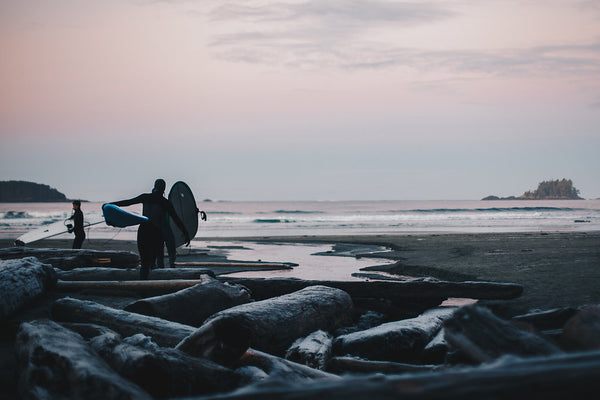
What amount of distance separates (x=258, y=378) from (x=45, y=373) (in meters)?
1.49

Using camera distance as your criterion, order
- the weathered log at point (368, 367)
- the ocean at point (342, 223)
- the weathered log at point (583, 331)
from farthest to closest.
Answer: the ocean at point (342, 223), the weathered log at point (368, 367), the weathered log at point (583, 331)

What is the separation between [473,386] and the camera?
1.99 metres

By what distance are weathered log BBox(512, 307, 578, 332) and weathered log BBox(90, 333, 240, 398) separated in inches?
109

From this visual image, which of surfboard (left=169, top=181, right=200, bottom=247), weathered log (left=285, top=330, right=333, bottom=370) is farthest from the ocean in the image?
weathered log (left=285, top=330, right=333, bottom=370)

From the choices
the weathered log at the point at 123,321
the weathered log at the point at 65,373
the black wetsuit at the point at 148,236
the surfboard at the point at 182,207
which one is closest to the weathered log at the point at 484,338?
the weathered log at the point at 65,373

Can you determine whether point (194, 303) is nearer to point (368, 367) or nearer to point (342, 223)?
point (368, 367)

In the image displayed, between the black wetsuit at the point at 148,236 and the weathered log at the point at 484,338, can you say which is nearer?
the weathered log at the point at 484,338

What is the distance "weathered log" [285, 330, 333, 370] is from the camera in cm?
476

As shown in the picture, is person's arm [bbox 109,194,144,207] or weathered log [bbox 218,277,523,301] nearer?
weathered log [bbox 218,277,523,301]

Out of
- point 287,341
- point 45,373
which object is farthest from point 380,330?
point 45,373

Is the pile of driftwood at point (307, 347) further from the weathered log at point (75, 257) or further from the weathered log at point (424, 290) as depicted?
the weathered log at point (75, 257)

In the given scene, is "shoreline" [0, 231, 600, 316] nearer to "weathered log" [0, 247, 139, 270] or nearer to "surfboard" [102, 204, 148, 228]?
"surfboard" [102, 204, 148, 228]

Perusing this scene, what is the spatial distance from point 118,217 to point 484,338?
7332 mm

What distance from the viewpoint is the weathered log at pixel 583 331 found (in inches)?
135
